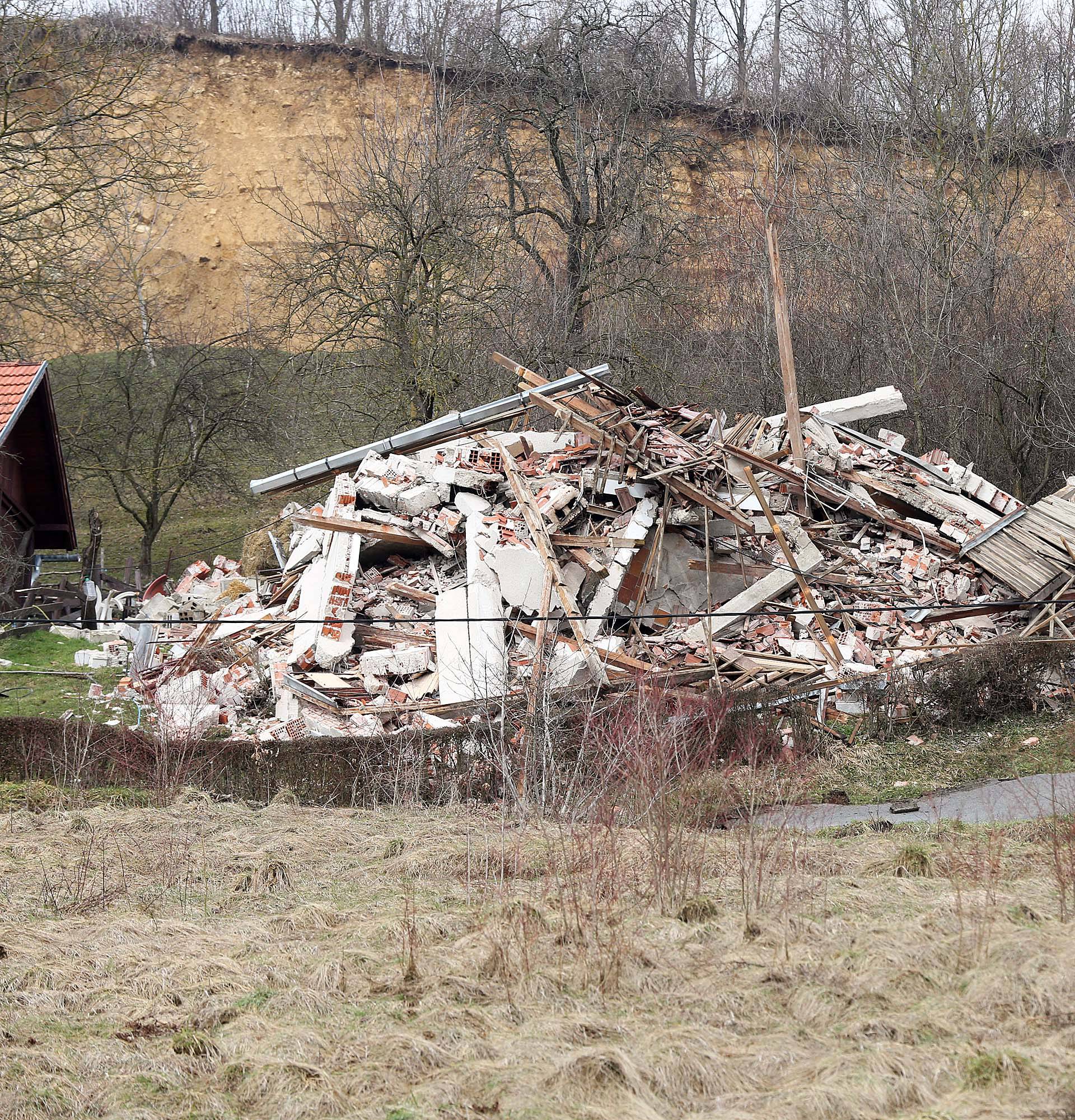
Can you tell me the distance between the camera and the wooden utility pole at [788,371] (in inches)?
591

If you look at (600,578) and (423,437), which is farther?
(423,437)

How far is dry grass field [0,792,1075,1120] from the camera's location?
4.40 meters

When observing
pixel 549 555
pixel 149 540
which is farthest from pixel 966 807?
pixel 149 540

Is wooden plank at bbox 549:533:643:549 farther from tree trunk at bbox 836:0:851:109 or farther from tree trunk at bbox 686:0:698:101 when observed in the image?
tree trunk at bbox 686:0:698:101

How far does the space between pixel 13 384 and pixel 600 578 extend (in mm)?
11157

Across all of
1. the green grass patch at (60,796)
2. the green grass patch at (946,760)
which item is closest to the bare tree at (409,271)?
the green grass patch at (60,796)

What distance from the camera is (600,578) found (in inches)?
504

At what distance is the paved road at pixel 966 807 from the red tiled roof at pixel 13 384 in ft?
45.8

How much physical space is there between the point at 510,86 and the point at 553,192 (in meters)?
2.98

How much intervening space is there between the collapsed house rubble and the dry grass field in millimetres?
3413

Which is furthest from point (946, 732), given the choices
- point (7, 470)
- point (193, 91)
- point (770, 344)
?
point (193, 91)

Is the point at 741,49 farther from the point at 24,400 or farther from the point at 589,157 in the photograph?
the point at 24,400

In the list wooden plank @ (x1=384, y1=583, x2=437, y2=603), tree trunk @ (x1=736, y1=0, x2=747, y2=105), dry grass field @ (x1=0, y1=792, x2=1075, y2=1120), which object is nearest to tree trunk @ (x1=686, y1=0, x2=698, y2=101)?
tree trunk @ (x1=736, y1=0, x2=747, y2=105)

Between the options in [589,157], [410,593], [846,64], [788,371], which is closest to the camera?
[410,593]
